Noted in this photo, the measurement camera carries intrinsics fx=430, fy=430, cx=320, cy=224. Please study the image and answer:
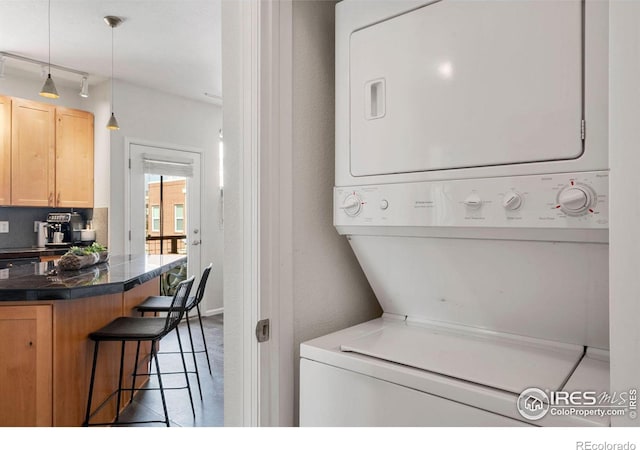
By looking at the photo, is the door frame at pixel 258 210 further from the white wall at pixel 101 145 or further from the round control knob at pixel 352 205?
the white wall at pixel 101 145

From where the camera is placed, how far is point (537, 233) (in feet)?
3.00

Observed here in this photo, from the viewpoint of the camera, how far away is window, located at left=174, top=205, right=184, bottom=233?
4.98 metres

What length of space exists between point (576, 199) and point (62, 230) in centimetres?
483

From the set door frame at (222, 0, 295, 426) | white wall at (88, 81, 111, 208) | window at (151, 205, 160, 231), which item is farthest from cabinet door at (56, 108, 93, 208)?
door frame at (222, 0, 295, 426)

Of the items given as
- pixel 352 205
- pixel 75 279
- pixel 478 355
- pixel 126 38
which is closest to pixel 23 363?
pixel 75 279

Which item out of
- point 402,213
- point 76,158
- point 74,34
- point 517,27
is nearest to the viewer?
point 517,27

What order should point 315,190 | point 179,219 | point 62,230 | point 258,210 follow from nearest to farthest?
point 258,210, point 315,190, point 62,230, point 179,219

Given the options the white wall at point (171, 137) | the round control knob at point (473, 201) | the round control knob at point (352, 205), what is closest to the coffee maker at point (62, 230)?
the white wall at point (171, 137)

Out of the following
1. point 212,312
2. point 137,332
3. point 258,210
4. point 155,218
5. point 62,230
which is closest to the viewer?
point 258,210

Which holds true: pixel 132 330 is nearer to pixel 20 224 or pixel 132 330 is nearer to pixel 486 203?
pixel 486 203

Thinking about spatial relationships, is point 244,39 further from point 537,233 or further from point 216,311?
point 216,311

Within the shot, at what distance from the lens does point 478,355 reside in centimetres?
100
